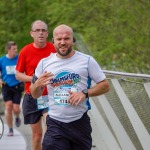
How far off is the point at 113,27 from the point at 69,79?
8.29 m

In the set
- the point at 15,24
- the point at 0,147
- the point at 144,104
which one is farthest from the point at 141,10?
the point at 15,24

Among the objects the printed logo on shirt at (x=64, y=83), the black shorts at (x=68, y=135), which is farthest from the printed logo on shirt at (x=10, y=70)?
the printed logo on shirt at (x=64, y=83)

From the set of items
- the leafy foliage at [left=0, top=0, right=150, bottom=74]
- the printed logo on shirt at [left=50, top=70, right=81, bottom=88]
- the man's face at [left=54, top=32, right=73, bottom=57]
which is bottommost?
the printed logo on shirt at [left=50, top=70, right=81, bottom=88]

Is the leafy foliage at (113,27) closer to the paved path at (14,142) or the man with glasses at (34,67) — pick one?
the paved path at (14,142)

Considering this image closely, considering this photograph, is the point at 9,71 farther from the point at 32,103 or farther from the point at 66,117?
the point at 66,117

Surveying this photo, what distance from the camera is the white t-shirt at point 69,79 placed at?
21.6ft

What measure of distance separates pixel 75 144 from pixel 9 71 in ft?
22.0

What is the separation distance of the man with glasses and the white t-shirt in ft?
6.33

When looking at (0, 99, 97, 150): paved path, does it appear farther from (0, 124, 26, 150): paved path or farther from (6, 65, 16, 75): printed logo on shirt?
(6, 65, 16, 75): printed logo on shirt

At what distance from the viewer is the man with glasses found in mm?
8773

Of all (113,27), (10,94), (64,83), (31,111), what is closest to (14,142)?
(10,94)

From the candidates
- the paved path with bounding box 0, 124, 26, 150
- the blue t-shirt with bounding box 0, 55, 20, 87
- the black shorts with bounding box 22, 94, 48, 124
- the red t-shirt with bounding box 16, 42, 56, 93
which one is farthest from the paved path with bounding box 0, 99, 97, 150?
the red t-shirt with bounding box 16, 42, 56, 93

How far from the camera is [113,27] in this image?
48.4 ft

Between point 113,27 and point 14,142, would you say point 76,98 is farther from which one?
point 113,27
